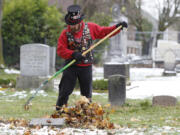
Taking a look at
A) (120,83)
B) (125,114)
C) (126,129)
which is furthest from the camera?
(120,83)

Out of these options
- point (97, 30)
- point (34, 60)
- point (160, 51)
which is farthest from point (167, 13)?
point (97, 30)

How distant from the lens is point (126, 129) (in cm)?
638

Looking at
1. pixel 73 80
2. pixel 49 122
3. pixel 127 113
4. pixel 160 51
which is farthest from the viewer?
pixel 160 51

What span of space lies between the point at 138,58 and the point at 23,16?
9.58m

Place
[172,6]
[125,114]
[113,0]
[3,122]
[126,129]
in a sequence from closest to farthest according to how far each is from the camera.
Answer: [126,129] → [3,122] → [125,114] → [113,0] → [172,6]

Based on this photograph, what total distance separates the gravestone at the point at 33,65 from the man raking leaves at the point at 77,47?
645cm

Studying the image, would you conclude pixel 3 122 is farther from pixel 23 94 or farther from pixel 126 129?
pixel 23 94

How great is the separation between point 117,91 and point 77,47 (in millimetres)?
2733

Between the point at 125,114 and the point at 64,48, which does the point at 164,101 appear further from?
the point at 64,48

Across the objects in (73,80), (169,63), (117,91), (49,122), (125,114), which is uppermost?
(169,63)

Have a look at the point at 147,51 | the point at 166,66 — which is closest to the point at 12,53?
the point at 166,66

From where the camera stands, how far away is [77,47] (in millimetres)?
7539

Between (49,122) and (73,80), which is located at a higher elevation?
(73,80)

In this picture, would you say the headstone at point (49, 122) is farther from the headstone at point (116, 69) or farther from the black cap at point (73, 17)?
the headstone at point (116, 69)
